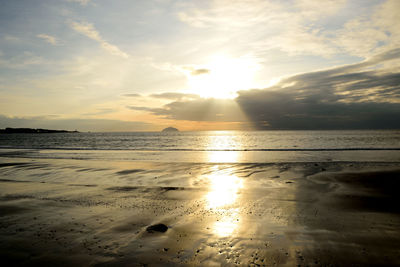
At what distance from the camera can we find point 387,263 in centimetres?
450

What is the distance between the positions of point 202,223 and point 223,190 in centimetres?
430

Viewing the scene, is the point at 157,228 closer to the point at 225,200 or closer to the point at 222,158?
the point at 225,200

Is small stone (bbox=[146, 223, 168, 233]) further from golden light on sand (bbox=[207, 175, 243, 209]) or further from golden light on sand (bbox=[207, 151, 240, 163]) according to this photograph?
golden light on sand (bbox=[207, 151, 240, 163])

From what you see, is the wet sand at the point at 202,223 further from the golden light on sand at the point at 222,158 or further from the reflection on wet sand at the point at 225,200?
the golden light on sand at the point at 222,158

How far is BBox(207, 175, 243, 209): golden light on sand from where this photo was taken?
880 cm

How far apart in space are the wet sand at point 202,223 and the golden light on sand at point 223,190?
49mm

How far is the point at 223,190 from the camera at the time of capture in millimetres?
10758

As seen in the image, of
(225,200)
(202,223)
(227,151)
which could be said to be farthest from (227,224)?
(227,151)

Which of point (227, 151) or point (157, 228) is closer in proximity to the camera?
point (157, 228)

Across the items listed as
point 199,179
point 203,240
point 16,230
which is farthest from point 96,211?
point 199,179

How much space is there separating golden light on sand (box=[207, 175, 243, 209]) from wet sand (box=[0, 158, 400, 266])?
1.9 inches

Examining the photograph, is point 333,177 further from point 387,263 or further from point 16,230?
point 16,230

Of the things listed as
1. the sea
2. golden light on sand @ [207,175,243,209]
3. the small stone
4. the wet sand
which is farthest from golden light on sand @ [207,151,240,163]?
the small stone

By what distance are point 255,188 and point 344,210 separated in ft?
13.1
